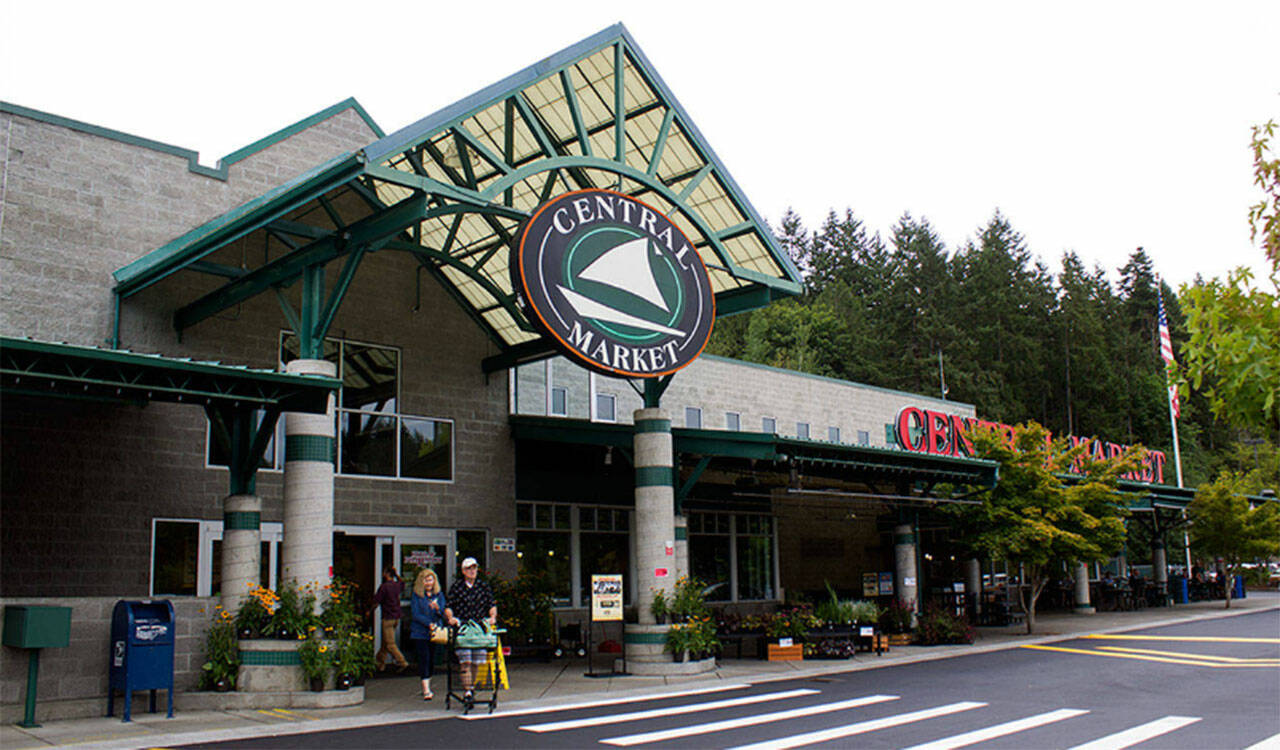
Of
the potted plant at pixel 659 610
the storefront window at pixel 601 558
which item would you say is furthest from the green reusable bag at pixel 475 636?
the storefront window at pixel 601 558

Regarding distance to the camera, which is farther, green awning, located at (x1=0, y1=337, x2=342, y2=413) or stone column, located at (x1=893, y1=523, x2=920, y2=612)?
stone column, located at (x1=893, y1=523, x2=920, y2=612)

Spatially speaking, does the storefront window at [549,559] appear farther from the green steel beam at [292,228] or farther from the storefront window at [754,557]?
the green steel beam at [292,228]

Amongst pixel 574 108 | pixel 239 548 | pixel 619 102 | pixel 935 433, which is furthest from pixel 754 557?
pixel 239 548

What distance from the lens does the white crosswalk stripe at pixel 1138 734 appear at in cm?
1052

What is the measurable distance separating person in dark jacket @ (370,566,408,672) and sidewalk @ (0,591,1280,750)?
57 cm

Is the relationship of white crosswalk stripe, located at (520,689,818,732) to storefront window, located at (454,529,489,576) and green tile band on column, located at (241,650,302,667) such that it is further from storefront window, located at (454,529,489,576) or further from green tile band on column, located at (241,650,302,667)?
storefront window, located at (454,529,489,576)

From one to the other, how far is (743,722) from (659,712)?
1298 millimetres

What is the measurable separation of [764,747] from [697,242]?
36.8 feet

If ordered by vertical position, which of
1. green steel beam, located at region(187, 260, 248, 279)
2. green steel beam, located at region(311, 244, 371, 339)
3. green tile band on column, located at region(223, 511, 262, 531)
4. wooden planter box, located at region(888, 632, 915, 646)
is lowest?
wooden planter box, located at region(888, 632, 915, 646)

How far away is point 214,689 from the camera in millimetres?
Answer: 13305

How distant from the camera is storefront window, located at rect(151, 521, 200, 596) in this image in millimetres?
16031

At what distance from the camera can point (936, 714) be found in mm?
12703

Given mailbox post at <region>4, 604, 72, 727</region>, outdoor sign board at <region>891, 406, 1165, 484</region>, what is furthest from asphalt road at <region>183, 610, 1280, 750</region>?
outdoor sign board at <region>891, 406, 1165, 484</region>

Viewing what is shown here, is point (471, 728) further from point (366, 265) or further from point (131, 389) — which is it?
point (366, 265)
